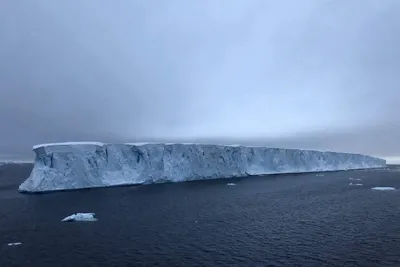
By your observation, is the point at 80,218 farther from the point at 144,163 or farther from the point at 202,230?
the point at 144,163

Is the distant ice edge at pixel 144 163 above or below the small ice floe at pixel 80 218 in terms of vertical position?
above

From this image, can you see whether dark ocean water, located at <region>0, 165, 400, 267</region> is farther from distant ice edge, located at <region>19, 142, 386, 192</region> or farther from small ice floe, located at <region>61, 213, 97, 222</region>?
distant ice edge, located at <region>19, 142, 386, 192</region>

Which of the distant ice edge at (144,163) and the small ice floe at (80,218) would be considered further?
the distant ice edge at (144,163)

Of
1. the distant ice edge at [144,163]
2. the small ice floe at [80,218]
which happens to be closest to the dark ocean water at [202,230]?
the small ice floe at [80,218]

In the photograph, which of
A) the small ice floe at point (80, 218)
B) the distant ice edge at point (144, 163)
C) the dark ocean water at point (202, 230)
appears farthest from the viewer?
the distant ice edge at point (144, 163)

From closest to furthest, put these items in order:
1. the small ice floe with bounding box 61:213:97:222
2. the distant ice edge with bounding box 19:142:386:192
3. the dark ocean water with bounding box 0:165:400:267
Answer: the dark ocean water with bounding box 0:165:400:267
the small ice floe with bounding box 61:213:97:222
the distant ice edge with bounding box 19:142:386:192

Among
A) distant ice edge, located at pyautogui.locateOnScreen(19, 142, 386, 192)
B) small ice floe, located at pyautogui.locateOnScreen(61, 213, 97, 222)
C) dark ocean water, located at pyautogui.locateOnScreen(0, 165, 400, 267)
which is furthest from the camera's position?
distant ice edge, located at pyautogui.locateOnScreen(19, 142, 386, 192)

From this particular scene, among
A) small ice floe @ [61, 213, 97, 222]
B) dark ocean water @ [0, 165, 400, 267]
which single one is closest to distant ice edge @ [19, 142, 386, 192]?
dark ocean water @ [0, 165, 400, 267]

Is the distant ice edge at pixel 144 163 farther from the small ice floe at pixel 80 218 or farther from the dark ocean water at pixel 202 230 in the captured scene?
the small ice floe at pixel 80 218
